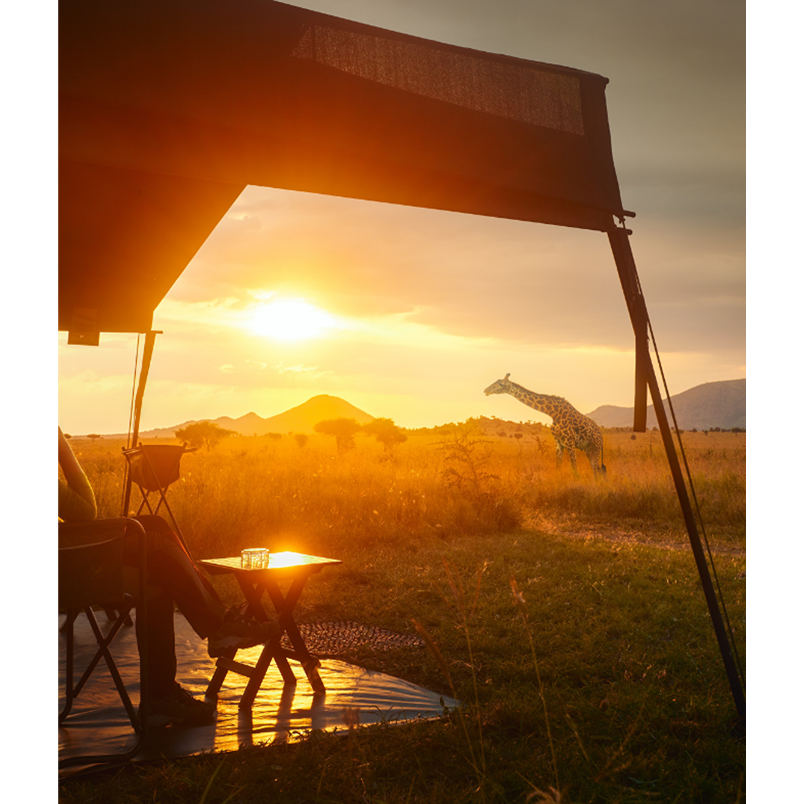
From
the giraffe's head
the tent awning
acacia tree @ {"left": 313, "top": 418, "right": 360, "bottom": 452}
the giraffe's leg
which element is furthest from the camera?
acacia tree @ {"left": 313, "top": 418, "right": 360, "bottom": 452}

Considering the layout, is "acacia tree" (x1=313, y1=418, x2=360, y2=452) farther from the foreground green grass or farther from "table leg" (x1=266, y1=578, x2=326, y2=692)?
"table leg" (x1=266, y1=578, x2=326, y2=692)

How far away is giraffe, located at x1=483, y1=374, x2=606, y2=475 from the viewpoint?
13364mm

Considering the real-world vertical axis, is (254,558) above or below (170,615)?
above

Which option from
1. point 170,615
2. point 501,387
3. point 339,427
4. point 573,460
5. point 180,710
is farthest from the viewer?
point 339,427

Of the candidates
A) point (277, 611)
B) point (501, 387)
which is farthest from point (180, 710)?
point (501, 387)

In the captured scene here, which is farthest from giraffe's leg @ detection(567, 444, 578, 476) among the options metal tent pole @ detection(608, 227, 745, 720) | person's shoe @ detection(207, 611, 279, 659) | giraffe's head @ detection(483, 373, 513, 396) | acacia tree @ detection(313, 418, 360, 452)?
acacia tree @ detection(313, 418, 360, 452)

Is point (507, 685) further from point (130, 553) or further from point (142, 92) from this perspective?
point (142, 92)

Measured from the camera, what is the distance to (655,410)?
2.44 metres

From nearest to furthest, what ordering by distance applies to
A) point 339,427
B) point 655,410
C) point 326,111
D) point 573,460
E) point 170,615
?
A: 1. point 326,111
2. point 655,410
3. point 170,615
4. point 573,460
5. point 339,427

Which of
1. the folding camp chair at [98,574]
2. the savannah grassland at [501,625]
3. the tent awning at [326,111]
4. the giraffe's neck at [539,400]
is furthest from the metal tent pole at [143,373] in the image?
the giraffe's neck at [539,400]

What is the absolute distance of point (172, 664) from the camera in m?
2.63

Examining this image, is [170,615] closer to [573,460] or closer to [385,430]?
[573,460]

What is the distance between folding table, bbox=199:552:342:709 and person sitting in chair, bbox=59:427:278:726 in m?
0.10

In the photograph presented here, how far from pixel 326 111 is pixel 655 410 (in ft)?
5.23
